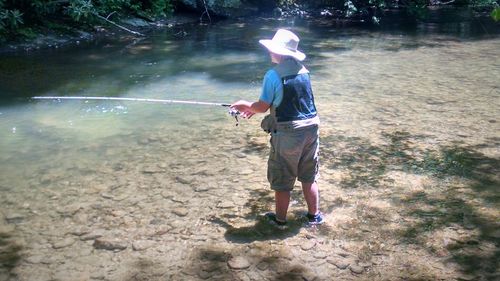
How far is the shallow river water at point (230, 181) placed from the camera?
12.1 ft

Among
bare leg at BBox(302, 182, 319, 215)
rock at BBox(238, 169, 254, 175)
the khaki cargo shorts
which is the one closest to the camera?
the khaki cargo shorts

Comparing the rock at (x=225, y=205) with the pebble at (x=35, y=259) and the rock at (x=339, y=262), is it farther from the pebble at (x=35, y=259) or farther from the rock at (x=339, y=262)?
the pebble at (x=35, y=259)

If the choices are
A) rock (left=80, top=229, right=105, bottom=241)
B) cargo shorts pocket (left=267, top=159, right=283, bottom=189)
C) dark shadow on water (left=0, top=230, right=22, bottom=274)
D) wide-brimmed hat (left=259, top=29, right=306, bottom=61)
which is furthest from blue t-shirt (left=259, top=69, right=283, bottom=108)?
dark shadow on water (left=0, top=230, right=22, bottom=274)

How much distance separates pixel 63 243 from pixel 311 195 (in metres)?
2.16

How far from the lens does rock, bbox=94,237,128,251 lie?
3.86 meters

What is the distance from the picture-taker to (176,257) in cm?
374

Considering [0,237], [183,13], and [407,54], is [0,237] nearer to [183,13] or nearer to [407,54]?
[407,54]

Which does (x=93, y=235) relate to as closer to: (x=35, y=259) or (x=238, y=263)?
(x=35, y=259)

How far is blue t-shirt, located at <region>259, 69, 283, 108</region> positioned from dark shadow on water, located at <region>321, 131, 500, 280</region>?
57.8 inches

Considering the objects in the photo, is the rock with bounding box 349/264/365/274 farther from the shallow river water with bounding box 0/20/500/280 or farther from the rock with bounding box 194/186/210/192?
the rock with bounding box 194/186/210/192

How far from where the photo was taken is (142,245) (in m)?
3.90

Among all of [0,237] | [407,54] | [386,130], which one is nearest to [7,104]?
[0,237]

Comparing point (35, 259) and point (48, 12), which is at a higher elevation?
point (48, 12)

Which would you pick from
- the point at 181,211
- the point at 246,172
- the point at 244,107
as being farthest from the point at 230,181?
the point at 244,107
